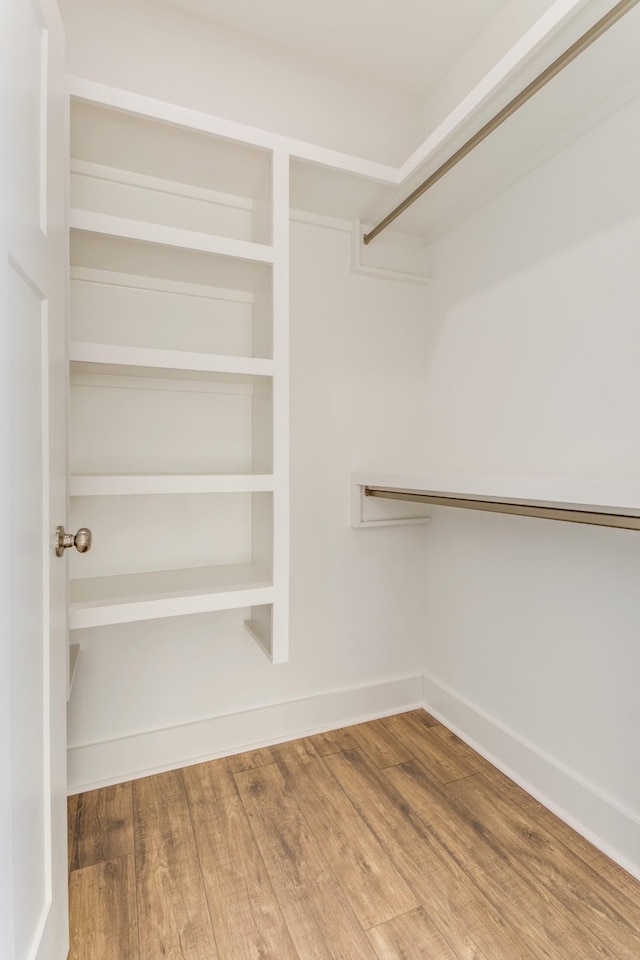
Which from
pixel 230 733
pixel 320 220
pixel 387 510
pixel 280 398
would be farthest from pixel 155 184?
pixel 230 733

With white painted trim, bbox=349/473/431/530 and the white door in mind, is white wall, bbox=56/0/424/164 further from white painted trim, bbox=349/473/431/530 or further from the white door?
white painted trim, bbox=349/473/431/530

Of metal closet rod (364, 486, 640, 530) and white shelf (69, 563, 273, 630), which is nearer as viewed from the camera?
metal closet rod (364, 486, 640, 530)

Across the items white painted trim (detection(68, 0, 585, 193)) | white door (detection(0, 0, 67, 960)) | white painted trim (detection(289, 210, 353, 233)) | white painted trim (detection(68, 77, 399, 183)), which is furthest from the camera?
white painted trim (detection(289, 210, 353, 233))

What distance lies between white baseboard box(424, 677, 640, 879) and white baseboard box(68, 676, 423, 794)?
9.6 inches

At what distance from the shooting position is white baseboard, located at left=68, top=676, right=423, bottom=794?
4.90ft

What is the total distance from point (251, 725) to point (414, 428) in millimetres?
1253

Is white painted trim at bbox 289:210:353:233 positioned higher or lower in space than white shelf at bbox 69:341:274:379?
higher

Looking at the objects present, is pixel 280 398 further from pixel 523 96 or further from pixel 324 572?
pixel 523 96

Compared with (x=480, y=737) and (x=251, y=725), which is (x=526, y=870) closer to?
(x=480, y=737)

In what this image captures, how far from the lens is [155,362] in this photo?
122 centimetres

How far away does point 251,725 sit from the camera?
1691mm

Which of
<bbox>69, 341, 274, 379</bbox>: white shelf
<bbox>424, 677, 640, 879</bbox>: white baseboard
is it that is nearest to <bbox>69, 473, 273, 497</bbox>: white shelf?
<bbox>69, 341, 274, 379</bbox>: white shelf

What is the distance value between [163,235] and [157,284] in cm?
31

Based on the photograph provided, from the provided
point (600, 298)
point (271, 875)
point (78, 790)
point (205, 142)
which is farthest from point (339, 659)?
point (205, 142)
